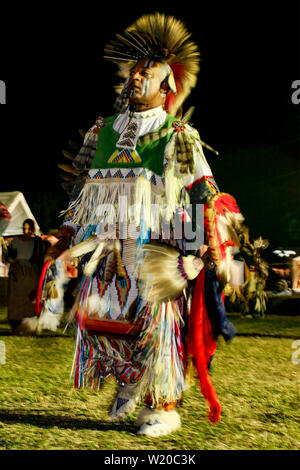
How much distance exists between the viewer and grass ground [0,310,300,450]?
2.46 metres

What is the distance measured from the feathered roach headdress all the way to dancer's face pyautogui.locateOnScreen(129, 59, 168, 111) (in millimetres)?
57

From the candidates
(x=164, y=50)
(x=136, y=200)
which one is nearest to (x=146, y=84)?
(x=164, y=50)

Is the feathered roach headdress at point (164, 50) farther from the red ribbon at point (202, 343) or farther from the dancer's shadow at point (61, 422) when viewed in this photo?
the dancer's shadow at point (61, 422)

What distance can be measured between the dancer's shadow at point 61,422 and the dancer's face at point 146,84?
6.09 ft

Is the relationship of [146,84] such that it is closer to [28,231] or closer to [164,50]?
[164,50]

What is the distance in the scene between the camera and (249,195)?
45.5ft

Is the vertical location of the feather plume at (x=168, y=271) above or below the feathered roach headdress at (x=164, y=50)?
below

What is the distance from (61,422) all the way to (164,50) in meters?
2.27

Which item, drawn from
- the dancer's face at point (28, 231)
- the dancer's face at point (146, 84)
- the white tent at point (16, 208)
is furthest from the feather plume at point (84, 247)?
the white tent at point (16, 208)

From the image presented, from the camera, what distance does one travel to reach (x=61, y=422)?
2.77m

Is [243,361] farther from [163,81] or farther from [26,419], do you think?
[163,81]

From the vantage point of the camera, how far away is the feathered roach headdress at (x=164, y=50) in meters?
2.80

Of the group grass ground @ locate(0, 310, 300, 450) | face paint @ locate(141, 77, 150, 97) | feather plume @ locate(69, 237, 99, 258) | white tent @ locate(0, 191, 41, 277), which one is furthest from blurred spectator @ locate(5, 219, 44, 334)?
white tent @ locate(0, 191, 41, 277)

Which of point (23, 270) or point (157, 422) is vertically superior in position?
point (23, 270)
